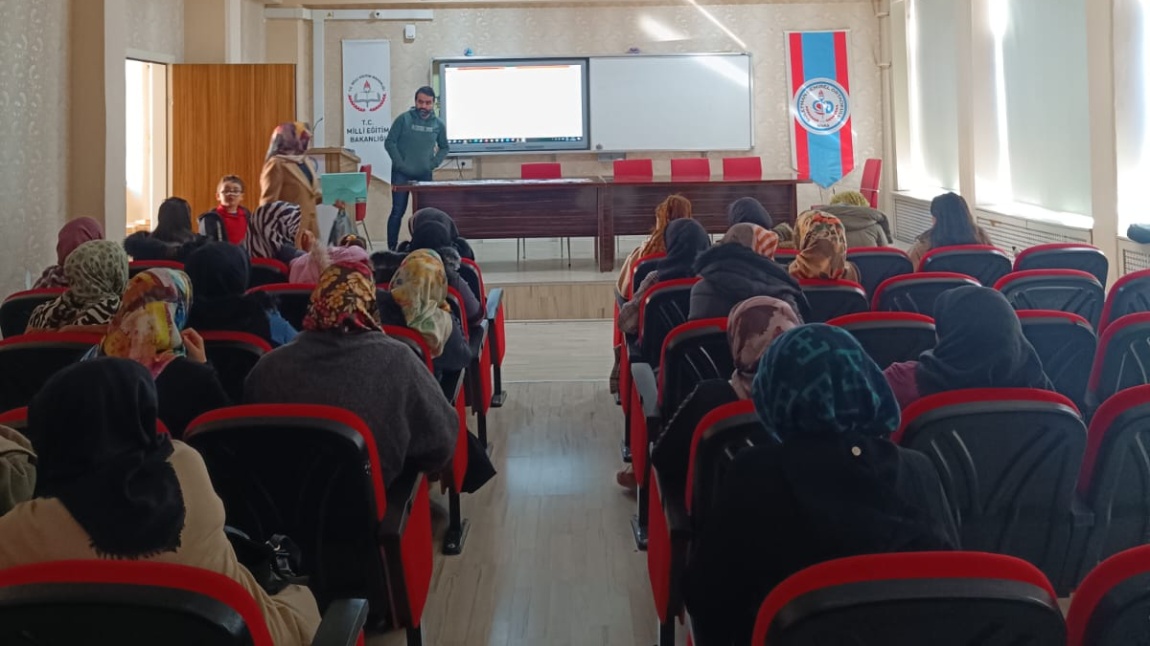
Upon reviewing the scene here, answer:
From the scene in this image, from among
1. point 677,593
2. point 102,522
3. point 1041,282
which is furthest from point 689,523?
point 1041,282

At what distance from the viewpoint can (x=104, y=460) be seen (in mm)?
1592

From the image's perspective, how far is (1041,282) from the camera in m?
3.98

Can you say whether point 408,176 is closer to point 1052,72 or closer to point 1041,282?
point 1052,72

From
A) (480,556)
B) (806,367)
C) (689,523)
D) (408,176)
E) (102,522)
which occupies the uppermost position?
(408,176)

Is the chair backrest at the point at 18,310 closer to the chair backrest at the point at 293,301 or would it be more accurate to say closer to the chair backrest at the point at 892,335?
the chair backrest at the point at 293,301

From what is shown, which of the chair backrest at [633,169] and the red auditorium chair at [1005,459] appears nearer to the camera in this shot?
the red auditorium chair at [1005,459]

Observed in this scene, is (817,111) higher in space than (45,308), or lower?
higher

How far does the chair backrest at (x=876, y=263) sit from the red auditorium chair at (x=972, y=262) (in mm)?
112

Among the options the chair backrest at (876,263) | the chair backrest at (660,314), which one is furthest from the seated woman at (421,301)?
the chair backrest at (876,263)

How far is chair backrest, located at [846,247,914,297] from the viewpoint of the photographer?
4922 millimetres

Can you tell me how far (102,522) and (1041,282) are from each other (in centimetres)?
340

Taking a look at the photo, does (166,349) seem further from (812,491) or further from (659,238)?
(659,238)

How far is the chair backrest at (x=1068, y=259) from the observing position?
4578 mm

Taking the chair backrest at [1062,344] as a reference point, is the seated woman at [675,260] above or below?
above
